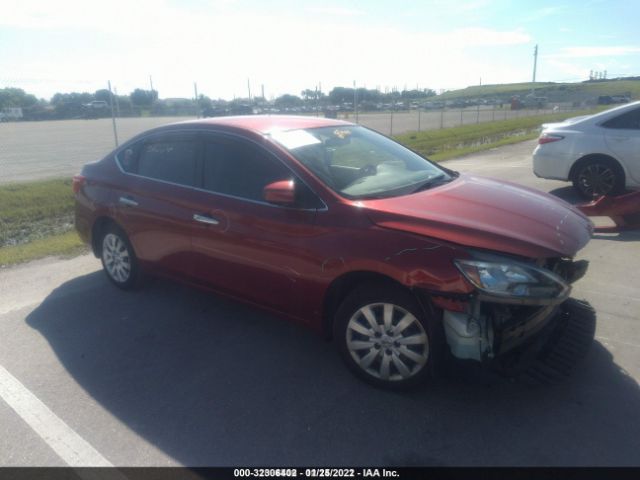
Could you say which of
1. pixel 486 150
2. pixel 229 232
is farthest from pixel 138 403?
pixel 486 150

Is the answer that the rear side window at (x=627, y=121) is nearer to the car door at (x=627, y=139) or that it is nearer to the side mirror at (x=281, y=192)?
the car door at (x=627, y=139)

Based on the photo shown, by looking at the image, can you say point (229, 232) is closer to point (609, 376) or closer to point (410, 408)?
point (410, 408)

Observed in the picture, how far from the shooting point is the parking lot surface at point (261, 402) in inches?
115

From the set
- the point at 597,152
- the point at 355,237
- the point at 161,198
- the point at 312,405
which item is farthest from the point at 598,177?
the point at 312,405

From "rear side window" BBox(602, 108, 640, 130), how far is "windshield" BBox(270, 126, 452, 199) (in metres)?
4.71

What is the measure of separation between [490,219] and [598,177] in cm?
573

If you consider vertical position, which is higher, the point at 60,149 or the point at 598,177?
the point at 598,177

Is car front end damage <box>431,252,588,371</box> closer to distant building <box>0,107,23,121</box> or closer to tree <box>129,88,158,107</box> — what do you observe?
tree <box>129,88,158,107</box>

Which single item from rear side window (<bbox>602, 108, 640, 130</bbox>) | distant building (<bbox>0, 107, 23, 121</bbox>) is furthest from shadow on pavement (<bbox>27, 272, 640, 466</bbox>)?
distant building (<bbox>0, 107, 23, 121</bbox>)

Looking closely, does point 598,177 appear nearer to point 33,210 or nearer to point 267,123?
point 267,123

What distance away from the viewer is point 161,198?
4.64 meters

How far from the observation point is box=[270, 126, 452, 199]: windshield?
3.85 metres

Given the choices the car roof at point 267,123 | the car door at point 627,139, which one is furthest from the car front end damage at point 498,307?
the car door at point 627,139

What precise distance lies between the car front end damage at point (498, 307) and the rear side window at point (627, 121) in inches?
227
